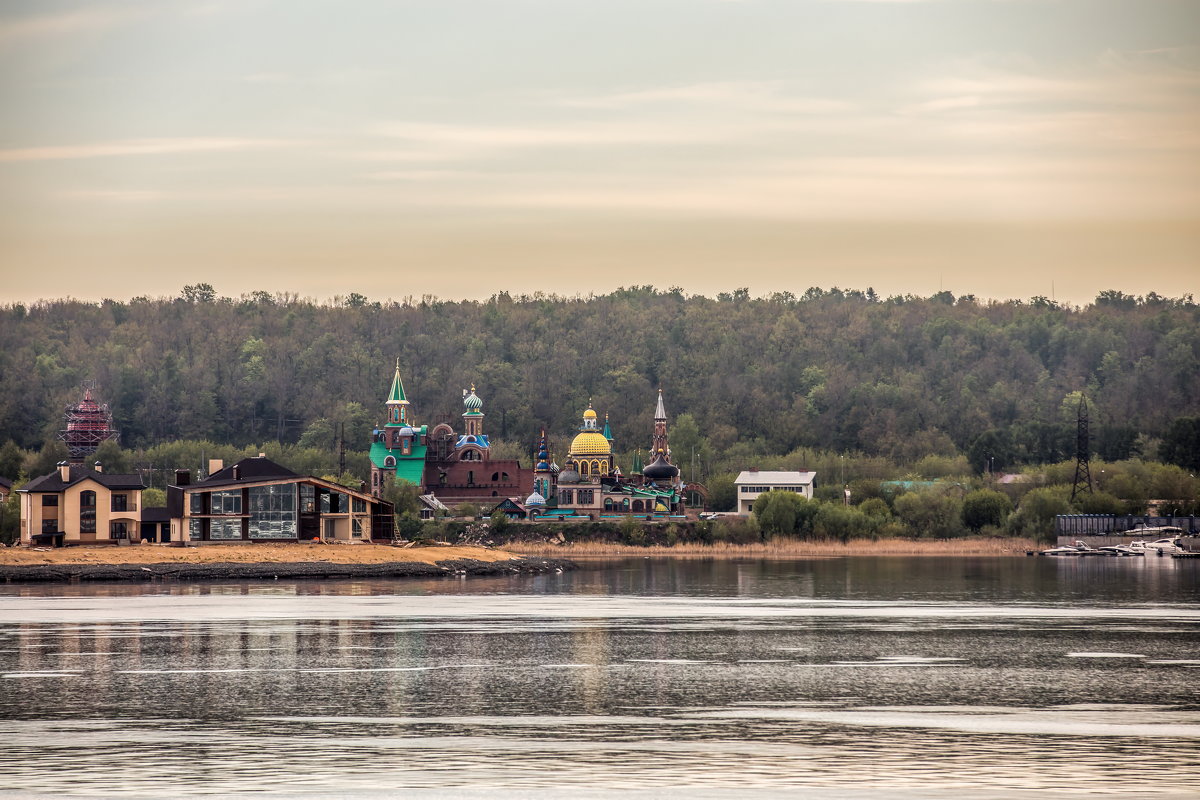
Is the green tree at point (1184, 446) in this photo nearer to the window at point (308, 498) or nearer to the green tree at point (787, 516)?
the green tree at point (787, 516)

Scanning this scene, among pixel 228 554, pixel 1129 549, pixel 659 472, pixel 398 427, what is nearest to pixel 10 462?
pixel 398 427

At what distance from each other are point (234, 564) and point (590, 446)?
68762 millimetres

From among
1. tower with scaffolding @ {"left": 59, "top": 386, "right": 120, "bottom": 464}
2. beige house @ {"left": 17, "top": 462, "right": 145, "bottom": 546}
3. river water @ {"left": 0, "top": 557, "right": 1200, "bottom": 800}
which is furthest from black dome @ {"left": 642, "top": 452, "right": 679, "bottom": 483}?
river water @ {"left": 0, "top": 557, "right": 1200, "bottom": 800}

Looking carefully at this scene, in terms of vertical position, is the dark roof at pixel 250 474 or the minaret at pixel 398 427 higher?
the minaret at pixel 398 427

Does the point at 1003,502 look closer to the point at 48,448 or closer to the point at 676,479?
the point at 676,479

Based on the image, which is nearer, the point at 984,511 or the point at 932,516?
the point at 984,511

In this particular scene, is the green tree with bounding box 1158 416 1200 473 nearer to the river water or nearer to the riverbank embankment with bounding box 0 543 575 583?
the riverbank embankment with bounding box 0 543 575 583

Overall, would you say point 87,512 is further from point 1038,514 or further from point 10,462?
point 1038,514

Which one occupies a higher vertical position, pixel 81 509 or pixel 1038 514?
pixel 81 509

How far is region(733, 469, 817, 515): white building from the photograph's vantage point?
160500 mm

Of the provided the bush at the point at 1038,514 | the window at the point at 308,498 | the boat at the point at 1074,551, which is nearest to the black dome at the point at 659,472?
the bush at the point at 1038,514

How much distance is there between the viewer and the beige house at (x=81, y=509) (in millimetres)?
98875

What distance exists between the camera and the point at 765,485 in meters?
162

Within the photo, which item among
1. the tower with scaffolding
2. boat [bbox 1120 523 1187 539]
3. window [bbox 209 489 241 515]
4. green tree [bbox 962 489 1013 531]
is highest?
the tower with scaffolding
